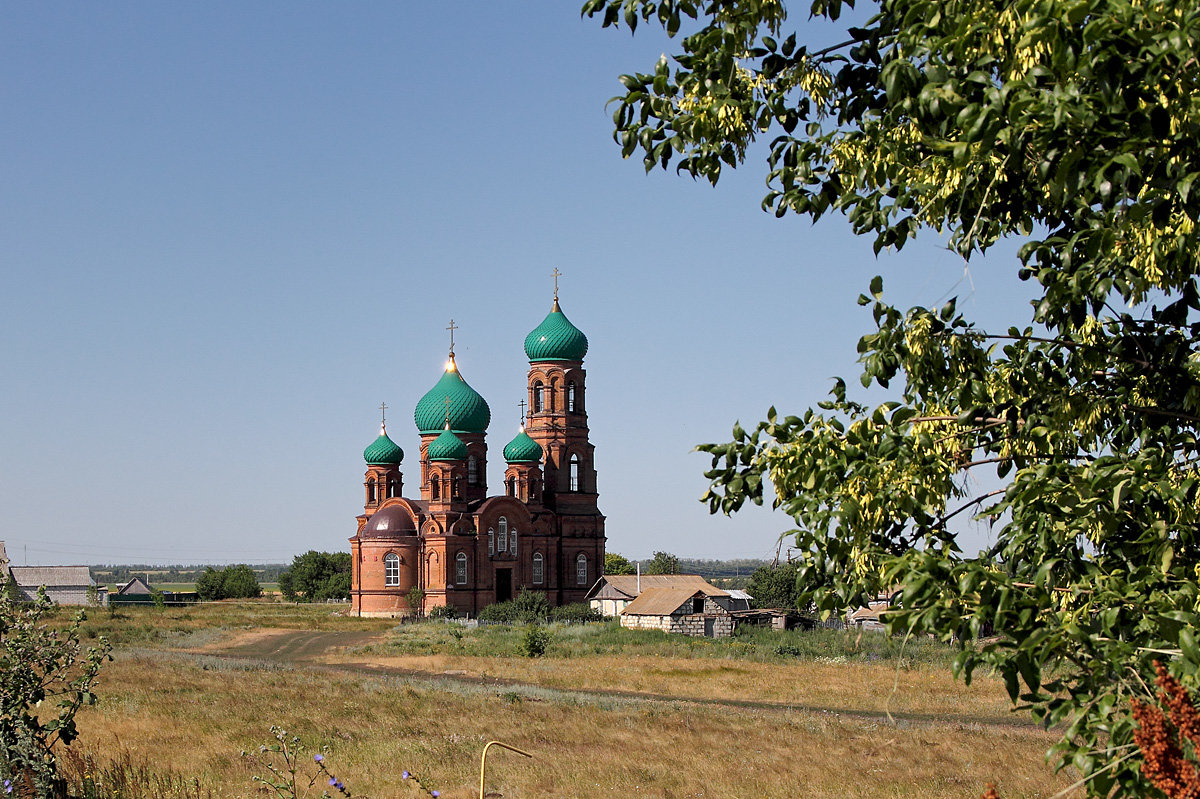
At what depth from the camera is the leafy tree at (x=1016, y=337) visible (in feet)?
13.5

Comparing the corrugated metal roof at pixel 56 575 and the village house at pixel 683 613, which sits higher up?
the corrugated metal roof at pixel 56 575

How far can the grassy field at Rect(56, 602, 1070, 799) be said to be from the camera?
13.7 m

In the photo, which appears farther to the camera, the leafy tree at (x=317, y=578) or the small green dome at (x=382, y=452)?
the leafy tree at (x=317, y=578)

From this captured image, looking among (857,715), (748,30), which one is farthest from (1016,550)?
(857,715)

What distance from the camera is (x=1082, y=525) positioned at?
4.75m

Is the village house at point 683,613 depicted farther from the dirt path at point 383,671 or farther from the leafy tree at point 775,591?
the leafy tree at point 775,591

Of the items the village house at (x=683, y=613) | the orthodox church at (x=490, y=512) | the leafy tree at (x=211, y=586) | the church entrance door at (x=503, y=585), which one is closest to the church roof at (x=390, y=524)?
the orthodox church at (x=490, y=512)

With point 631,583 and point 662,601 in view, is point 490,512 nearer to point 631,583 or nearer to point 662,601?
point 631,583

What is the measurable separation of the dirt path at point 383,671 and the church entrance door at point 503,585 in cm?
810

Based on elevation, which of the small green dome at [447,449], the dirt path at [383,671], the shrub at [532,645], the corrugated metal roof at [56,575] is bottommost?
the dirt path at [383,671]

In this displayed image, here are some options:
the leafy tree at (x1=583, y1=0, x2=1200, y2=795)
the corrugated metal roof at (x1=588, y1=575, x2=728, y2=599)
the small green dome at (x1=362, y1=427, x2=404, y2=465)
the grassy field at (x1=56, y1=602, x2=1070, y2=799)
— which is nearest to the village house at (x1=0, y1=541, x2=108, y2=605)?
the small green dome at (x1=362, y1=427, x2=404, y2=465)

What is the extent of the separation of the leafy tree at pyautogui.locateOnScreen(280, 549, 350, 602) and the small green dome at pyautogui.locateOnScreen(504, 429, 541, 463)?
3443cm

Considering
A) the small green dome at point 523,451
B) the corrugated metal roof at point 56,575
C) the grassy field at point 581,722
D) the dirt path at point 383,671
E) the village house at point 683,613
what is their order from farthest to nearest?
the corrugated metal roof at point 56,575 → the small green dome at point 523,451 → the village house at point 683,613 → the dirt path at point 383,671 → the grassy field at point 581,722

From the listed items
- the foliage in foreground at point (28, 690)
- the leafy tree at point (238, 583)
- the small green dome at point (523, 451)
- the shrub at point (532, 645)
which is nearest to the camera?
the foliage in foreground at point (28, 690)
